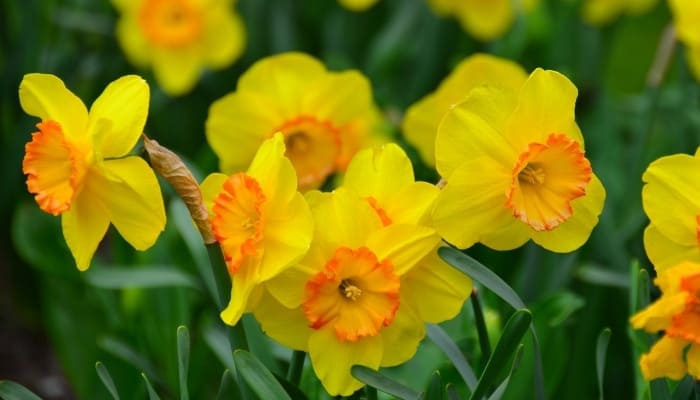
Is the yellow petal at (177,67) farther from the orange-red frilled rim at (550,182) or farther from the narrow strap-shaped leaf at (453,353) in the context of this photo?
the orange-red frilled rim at (550,182)

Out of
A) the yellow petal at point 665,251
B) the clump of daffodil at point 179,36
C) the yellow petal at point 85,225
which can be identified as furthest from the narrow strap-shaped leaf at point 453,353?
the clump of daffodil at point 179,36

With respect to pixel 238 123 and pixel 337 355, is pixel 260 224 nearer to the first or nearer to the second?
pixel 337 355

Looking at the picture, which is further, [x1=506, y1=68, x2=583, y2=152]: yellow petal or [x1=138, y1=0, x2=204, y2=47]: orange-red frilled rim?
[x1=138, y1=0, x2=204, y2=47]: orange-red frilled rim

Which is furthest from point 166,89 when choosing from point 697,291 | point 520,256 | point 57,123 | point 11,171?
point 697,291

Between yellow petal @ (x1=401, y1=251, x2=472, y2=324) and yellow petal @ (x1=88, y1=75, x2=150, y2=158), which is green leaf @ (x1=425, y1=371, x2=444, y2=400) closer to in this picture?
yellow petal @ (x1=401, y1=251, x2=472, y2=324)

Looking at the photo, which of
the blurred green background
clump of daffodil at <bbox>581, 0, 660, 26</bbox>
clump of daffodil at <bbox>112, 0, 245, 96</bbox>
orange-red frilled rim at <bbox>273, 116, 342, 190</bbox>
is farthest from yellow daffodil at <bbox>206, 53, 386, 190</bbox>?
clump of daffodil at <bbox>581, 0, 660, 26</bbox>

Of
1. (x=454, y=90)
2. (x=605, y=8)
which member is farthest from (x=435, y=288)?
(x=605, y=8)

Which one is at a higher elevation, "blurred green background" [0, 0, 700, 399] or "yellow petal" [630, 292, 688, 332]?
"yellow petal" [630, 292, 688, 332]
